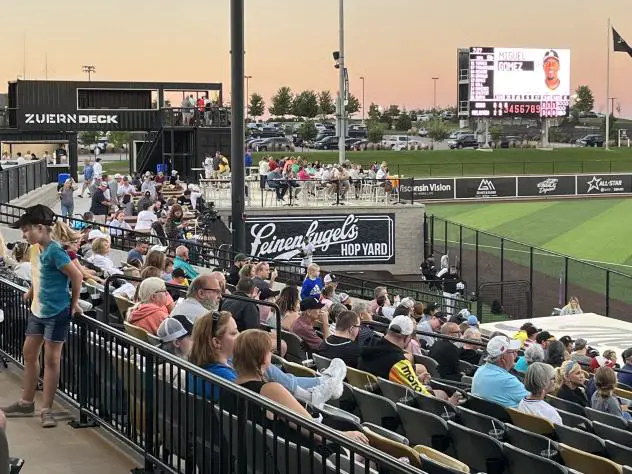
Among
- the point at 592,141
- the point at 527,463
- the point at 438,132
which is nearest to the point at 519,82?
the point at 592,141

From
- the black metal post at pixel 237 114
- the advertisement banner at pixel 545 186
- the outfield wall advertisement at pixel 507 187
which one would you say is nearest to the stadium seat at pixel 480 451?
the black metal post at pixel 237 114

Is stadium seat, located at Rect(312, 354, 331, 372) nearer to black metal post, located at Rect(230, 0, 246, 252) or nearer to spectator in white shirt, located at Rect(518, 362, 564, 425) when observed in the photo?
spectator in white shirt, located at Rect(518, 362, 564, 425)

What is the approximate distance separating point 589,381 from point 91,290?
534 centimetres

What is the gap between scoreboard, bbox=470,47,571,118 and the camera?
74.2 metres

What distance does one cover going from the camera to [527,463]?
622 cm

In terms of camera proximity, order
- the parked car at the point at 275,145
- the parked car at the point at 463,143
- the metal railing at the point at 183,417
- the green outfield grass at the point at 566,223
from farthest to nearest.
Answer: the parked car at the point at 463,143
the parked car at the point at 275,145
the green outfield grass at the point at 566,223
the metal railing at the point at 183,417

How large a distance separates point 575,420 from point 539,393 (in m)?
0.46

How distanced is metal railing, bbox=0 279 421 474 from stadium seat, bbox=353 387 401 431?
4.13 feet

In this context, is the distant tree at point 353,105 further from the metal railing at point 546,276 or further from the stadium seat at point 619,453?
the stadium seat at point 619,453

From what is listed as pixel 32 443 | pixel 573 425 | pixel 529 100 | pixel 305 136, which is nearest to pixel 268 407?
pixel 32 443

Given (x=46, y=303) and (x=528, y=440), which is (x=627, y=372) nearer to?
(x=528, y=440)

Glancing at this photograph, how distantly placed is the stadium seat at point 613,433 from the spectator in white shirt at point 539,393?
0.29m

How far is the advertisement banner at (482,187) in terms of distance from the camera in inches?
2312

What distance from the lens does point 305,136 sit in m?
102
